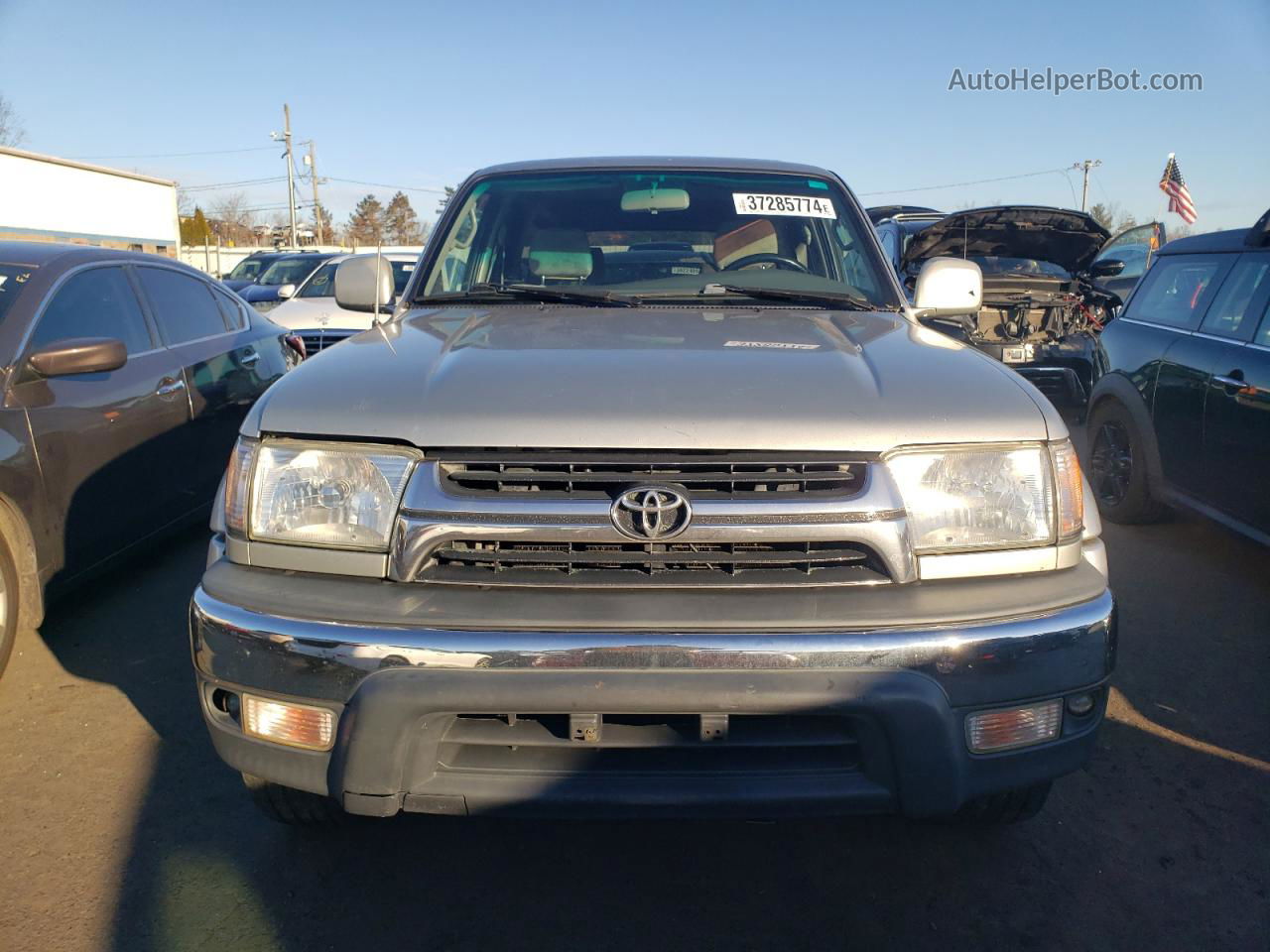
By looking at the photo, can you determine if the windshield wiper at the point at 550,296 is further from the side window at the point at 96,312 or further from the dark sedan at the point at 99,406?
the side window at the point at 96,312

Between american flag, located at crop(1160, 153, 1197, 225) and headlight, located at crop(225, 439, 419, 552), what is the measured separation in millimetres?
→ 18552

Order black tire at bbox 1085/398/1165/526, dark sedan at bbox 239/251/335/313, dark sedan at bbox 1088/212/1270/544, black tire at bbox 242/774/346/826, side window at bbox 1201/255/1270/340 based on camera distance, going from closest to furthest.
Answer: black tire at bbox 242/774/346/826 < dark sedan at bbox 1088/212/1270/544 < side window at bbox 1201/255/1270/340 < black tire at bbox 1085/398/1165/526 < dark sedan at bbox 239/251/335/313

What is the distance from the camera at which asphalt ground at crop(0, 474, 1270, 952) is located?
2203 mm

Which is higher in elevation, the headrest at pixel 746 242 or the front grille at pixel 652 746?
the headrest at pixel 746 242

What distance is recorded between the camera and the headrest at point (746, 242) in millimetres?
3363

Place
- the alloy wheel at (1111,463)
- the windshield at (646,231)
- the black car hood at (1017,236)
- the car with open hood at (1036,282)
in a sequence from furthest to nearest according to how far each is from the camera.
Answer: the car with open hood at (1036,282), the black car hood at (1017,236), the alloy wheel at (1111,463), the windshield at (646,231)

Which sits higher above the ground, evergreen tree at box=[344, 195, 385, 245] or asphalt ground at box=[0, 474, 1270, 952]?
evergreen tree at box=[344, 195, 385, 245]

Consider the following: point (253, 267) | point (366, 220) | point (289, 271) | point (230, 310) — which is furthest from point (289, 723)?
point (366, 220)

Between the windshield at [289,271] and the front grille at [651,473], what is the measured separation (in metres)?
14.7

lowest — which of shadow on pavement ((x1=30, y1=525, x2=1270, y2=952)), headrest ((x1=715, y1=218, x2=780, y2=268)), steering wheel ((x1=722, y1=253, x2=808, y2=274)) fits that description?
shadow on pavement ((x1=30, y1=525, x2=1270, y2=952))

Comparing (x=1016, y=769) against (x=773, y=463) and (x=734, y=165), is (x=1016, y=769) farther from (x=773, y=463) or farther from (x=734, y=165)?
(x=734, y=165)

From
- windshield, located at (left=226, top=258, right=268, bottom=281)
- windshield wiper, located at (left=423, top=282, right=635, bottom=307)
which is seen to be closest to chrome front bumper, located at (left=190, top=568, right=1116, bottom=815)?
windshield wiper, located at (left=423, top=282, right=635, bottom=307)

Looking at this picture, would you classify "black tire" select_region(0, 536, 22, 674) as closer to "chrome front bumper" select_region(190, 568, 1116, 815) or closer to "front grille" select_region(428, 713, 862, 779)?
"chrome front bumper" select_region(190, 568, 1116, 815)

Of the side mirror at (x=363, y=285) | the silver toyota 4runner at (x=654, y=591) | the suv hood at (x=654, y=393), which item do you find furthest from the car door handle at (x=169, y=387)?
the silver toyota 4runner at (x=654, y=591)
